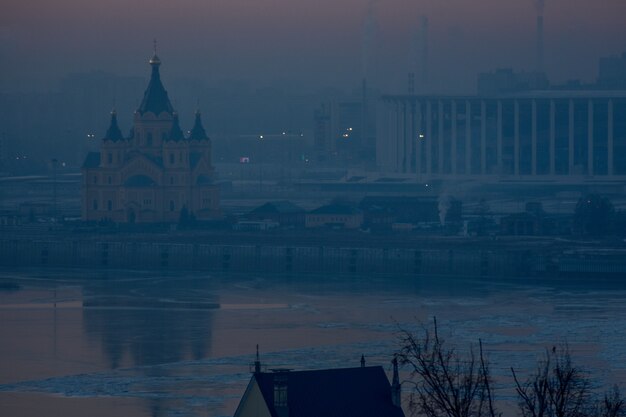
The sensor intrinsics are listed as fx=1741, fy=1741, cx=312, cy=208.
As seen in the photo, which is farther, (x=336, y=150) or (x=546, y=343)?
(x=336, y=150)

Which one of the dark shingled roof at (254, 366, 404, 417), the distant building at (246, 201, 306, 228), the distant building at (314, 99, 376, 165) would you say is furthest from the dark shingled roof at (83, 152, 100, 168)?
the distant building at (314, 99, 376, 165)

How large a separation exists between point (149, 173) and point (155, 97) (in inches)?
46.5

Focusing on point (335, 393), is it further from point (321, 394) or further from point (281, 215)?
point (281, 215)

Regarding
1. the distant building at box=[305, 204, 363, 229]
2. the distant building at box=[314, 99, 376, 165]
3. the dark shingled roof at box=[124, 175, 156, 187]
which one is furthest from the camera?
the distant building at box=[314, 99, 376, 165]

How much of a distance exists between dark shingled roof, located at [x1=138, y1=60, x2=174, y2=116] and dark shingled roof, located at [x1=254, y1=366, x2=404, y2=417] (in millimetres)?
19072

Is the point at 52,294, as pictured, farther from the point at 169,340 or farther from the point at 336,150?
the point at 336,150

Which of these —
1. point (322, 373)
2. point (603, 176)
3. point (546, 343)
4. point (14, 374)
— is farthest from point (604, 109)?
point (322, 373)

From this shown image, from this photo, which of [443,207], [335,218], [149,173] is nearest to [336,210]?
[335,218]

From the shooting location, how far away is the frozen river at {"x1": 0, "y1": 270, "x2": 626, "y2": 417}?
11.1m

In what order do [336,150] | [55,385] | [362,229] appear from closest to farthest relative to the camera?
[55,385]
[362,229]
[336,150]

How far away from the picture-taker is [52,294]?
59.1 ft

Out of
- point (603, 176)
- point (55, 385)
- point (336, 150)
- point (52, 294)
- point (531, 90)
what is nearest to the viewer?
point (55, 385)

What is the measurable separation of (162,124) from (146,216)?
1439 mm

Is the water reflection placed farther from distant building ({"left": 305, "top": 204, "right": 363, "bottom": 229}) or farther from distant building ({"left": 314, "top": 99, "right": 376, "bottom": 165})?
distant building ({"left": 314, "top": 99, "right": 376, "bottom": 165})
